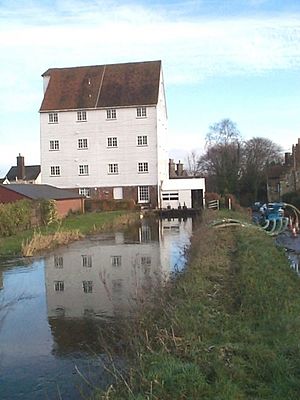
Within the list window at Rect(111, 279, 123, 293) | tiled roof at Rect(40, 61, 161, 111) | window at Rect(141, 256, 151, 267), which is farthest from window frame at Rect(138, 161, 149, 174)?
window at Rect(111, 279, 123, 293)

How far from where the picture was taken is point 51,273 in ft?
65.8

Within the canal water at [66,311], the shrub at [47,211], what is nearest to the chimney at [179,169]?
the shrub at [47,211]

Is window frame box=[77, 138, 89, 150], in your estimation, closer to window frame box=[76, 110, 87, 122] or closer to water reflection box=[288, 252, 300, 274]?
window frame box=[76, 110, 87, 122]

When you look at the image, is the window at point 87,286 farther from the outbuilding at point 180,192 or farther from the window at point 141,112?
the window at point 141,112

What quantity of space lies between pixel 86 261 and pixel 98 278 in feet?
14.0

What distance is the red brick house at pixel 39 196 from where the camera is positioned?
131 ft

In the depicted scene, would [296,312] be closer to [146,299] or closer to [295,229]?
[146,299]

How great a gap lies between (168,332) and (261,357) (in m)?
1.52

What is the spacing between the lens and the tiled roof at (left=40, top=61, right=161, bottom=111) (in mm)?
59469

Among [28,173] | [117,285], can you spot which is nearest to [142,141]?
[28,173]

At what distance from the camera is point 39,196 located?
4041 centimetres

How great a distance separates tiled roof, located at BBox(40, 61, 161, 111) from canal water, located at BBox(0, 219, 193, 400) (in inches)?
1369

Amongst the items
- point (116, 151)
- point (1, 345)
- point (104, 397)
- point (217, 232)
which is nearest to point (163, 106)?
point (116, 151)

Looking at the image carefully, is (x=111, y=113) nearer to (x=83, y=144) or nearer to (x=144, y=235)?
(x=83, y=144)
